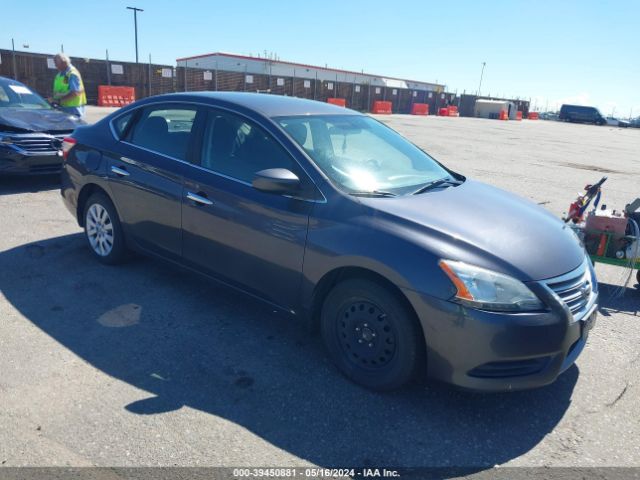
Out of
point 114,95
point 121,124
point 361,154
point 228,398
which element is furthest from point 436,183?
point 114,95

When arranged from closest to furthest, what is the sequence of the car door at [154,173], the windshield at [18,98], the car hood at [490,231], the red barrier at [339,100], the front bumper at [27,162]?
1. the car hood at [490,231]
2. the car door at [154,173]
3. the front bumper at [27,162]
4. the windshield at [18,98]
5. the red barrier at [339,100]

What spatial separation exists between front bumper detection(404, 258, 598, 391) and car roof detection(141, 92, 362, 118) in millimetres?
1805

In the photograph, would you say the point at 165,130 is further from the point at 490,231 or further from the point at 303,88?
the point at 303,88

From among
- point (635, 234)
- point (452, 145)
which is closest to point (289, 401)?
point (635, 234)

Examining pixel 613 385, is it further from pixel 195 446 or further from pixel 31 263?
pixel 31 263

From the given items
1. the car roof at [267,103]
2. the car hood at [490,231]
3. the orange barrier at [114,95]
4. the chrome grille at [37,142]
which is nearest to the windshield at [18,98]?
the chrome grille at [37,142]

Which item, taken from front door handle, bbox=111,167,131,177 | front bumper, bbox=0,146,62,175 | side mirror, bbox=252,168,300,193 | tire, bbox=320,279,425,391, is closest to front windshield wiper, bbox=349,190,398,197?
side mirror, bbox=252,168,300,193

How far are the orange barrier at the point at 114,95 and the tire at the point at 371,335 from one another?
2501cm

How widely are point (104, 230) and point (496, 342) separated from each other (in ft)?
11.9

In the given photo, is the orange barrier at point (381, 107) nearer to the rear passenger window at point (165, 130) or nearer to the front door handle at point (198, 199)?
the rear passenger window at point (165, 130)

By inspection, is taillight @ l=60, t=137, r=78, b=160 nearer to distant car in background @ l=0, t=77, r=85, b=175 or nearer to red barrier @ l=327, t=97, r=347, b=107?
distant car in background @ l=0, t=77, r=85, b=175

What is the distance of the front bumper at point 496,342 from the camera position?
2.57 meters

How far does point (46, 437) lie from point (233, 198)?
1795 millimetres

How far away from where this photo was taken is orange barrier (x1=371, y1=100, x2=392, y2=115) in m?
41.1
